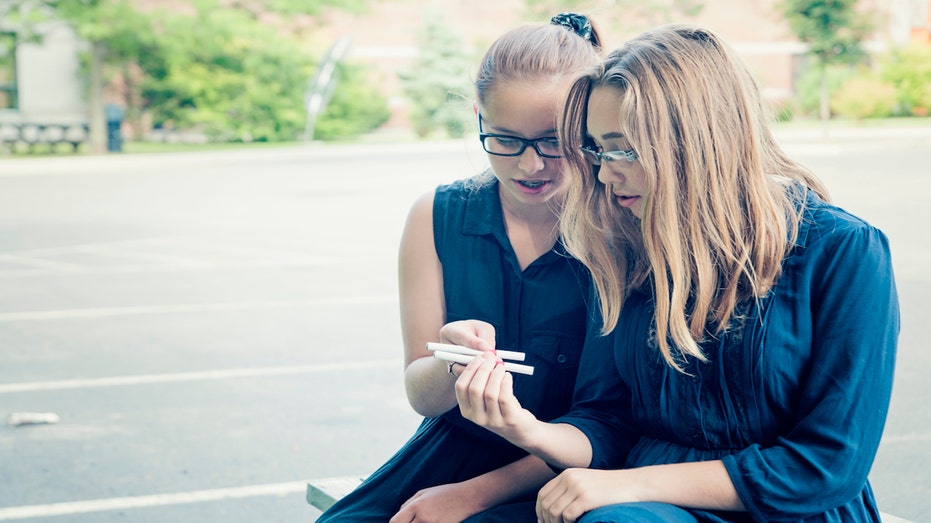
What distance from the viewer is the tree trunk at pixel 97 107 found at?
27.4m

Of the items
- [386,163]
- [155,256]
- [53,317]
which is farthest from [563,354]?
[386,163]

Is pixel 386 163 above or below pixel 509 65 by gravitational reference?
below

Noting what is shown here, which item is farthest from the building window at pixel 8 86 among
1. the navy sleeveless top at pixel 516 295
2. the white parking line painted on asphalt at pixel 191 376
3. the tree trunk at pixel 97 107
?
the navy sleeveless top at pixel 516 295

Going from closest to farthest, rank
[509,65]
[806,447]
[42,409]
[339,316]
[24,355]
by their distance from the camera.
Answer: [806,447]
[509,65]
[42,409]
[24,355]
[339,316]

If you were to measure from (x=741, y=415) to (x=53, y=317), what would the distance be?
22.3 feet

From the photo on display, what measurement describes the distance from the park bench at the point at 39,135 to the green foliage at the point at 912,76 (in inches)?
985

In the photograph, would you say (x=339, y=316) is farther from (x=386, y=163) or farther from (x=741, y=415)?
(x=386, y=163)

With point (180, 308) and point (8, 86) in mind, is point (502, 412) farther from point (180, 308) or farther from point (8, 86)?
point (8, 86)

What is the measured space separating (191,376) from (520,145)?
4.31 metres

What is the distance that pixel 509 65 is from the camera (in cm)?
253

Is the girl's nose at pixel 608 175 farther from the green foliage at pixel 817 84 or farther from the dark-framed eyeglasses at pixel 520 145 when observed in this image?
the green foliage at pixel 817 84

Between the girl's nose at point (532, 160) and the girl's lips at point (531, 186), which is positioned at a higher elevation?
the girl's nose at point (532, 160)

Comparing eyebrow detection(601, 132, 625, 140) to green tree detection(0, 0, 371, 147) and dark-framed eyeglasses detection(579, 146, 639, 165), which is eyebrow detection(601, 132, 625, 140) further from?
→ green tree detection(0, 0, 371, 147)

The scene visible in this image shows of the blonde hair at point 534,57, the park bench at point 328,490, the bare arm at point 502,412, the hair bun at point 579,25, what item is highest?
the hair bun at point 579,25
